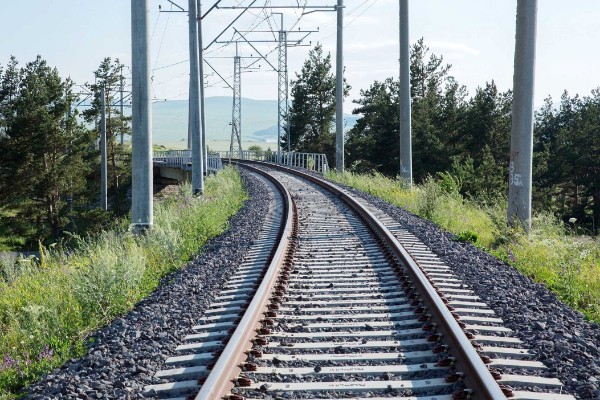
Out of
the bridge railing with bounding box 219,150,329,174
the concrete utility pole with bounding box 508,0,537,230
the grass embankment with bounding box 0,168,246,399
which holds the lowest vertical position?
the grass embankment with bounding box 0,168,246,399

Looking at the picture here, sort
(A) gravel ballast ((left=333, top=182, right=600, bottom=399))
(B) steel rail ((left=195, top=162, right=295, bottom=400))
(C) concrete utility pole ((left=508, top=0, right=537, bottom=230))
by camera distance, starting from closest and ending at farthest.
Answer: (B) steel rail ((left=195, top=162, right=295, bottom=400)) → (A) gravel ballast ((left=333, top=182, right=600, bottom=399)) → (C) concrete utility pole ((left=508, top=0, right=537, bottom=230))

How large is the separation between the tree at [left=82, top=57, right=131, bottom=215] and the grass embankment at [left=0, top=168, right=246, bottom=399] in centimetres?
5956

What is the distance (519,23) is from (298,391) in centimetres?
872

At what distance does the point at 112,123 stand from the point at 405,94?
5473 cm

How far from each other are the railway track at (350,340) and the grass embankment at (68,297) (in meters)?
1.05

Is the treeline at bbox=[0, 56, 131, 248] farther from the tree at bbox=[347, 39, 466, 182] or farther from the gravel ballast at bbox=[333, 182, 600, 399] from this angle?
the gravel ballast at bbox=[333, 182, 600, 399]

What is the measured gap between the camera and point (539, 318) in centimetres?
647

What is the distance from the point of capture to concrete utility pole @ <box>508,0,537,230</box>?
11328mm

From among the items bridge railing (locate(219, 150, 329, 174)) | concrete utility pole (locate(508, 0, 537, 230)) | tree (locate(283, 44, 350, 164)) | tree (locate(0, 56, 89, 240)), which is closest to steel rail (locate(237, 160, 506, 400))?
concrete utility pole (locate(508, 0, 537, 230))

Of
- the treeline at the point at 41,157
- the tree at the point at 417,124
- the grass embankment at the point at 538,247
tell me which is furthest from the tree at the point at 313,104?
the grass embankment at the point at 538,247

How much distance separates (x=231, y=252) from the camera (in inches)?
406

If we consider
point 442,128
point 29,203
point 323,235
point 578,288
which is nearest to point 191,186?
point 323,235

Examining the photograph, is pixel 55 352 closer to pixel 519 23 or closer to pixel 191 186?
pixel 519 23

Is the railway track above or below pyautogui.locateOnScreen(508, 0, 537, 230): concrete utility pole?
below
